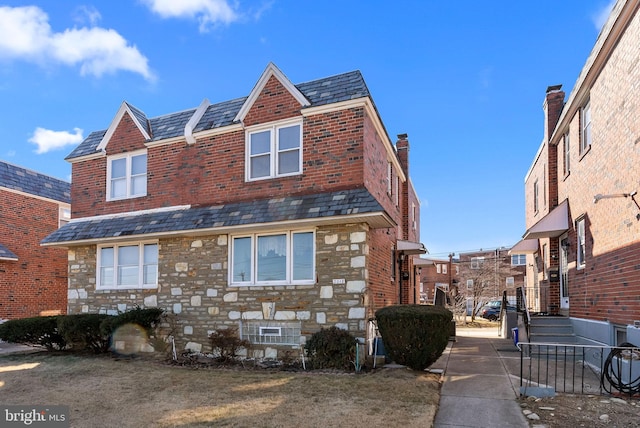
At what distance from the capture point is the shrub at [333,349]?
9.54 m

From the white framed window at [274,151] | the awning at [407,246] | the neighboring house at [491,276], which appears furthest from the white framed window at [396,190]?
the neighboring house at [491,276]

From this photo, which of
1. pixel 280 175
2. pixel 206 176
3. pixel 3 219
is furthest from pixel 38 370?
pixel 3 219

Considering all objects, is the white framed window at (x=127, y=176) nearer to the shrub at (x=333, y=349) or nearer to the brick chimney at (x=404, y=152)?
the shrub at (x=333, y=349)

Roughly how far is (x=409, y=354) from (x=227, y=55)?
368 inches

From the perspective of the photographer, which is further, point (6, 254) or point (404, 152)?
point (404, 152)

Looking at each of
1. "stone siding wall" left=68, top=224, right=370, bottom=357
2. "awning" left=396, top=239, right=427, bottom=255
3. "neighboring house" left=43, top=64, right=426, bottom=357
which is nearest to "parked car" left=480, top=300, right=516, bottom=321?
Answer: "awning" left=396, top=239, right=427, bottom=255

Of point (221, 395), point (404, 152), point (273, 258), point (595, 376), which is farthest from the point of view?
point (404, 152)

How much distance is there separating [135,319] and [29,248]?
1116 centimetres

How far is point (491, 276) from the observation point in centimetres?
3831

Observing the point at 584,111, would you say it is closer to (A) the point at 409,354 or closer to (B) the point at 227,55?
(A) the point at 409,354

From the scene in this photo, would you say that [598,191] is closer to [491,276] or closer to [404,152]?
[404,152]

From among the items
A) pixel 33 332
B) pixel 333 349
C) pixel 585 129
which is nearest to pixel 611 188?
pixel 585 129

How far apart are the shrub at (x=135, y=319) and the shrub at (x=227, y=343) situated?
187cm

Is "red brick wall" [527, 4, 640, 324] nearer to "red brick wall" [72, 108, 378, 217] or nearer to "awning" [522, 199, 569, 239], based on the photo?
"awning" [522, 199, 569, 239]
